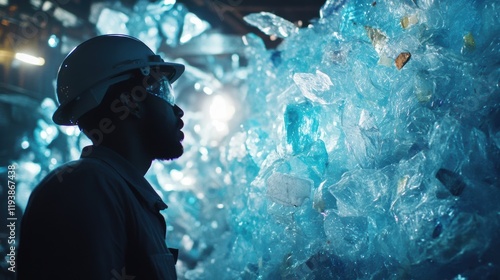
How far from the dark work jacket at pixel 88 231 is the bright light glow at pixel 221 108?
5.72 metres

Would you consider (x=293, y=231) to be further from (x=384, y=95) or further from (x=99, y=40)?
(x=99, y=40)

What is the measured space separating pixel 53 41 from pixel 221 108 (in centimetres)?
304

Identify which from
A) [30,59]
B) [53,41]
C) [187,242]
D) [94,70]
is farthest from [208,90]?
[94,70]

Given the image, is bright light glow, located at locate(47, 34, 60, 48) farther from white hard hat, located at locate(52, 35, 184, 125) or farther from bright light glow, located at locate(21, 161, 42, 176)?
white hard hat, located at locate(52, 35, 184, 125)

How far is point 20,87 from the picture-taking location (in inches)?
259

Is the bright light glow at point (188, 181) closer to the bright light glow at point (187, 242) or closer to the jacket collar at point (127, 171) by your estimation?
the bright light glow at point (187, 242)

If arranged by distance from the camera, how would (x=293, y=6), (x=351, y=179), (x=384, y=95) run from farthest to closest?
(x=293, y=6), (x=384, y=95), (x=351, y=179)

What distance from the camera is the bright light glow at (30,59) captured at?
6.26 m

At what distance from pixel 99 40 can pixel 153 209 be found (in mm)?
953

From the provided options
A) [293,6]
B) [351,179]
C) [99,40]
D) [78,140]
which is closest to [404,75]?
[351,179]

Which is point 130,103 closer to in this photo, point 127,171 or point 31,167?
point 127,171

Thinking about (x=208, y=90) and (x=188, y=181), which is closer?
(x=188, y=181)

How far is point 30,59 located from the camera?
20.9 feet

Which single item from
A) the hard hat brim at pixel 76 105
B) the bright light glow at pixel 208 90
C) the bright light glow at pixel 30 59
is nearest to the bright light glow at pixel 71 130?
the bright light glow at pixel 30 59
